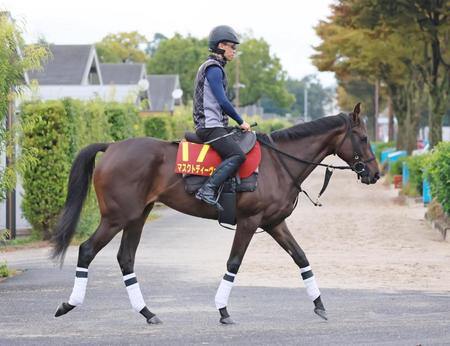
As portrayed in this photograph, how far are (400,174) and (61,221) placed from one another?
3054cm

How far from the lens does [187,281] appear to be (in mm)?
13625

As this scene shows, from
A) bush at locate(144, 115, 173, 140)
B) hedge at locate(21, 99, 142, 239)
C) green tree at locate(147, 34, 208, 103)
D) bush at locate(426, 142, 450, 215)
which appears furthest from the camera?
green tree at locate(147, 34, 208, 103)

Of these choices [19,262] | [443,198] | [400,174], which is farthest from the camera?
[400,174]

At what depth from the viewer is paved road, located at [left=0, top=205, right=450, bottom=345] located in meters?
9.32

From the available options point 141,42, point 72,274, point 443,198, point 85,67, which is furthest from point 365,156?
point 141,42

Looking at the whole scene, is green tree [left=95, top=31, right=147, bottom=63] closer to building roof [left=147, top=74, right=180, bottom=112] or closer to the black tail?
building roof [left=147, top=74, right=180, bottom=112]

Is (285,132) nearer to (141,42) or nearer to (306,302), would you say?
(306,302)

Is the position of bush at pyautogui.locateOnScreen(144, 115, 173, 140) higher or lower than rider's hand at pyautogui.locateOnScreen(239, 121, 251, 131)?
lower

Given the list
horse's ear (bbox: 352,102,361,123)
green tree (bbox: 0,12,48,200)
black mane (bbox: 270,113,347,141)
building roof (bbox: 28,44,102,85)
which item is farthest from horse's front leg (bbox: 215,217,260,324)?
building roof (bbox: 28,44,102,85)

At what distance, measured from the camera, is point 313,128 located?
36.1ft

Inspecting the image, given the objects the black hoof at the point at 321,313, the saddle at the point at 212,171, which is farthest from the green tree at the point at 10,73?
the black hoof at the point at 321,313

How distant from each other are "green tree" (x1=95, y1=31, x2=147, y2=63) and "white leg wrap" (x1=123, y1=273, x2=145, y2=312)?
4660 inches

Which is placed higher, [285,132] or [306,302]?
[285,132]

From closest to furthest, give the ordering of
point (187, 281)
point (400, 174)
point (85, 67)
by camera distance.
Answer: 1. point (187, 281)
2. point (400, 174)
3. point (85, 67)
